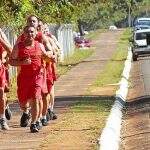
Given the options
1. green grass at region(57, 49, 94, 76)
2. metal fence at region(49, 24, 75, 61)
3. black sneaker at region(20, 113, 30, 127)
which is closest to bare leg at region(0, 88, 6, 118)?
black sneaker at region(20, 113, 30, 127)

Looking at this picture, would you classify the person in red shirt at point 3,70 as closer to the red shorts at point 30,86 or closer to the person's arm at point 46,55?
the red shorts at point 30,86

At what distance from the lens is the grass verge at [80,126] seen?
33.8 ft

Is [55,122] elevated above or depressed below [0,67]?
below

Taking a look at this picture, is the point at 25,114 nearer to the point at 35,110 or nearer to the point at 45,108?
the point at 45,108

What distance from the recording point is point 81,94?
63.0ft

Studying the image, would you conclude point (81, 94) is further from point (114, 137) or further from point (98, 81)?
point (114, 137)

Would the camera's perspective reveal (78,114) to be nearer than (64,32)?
Yes

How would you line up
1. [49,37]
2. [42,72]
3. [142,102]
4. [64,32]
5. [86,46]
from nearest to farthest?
[42,72] → [49,37] → [142,102] → [64,32] → [86,46]

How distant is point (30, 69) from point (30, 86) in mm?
288

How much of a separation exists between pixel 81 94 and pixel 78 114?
503 cm

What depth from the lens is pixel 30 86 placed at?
37.8ft

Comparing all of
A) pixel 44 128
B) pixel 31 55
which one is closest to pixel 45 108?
pixel 44 128

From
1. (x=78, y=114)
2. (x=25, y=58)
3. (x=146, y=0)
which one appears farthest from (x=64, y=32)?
(x=146, y=0)

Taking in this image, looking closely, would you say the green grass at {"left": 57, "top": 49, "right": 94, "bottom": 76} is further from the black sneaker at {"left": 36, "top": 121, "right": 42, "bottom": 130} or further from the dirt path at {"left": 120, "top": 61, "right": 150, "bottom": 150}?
the black sneaker at {"left": 36, "top": 121, "right": 42, "bottom": 130}
